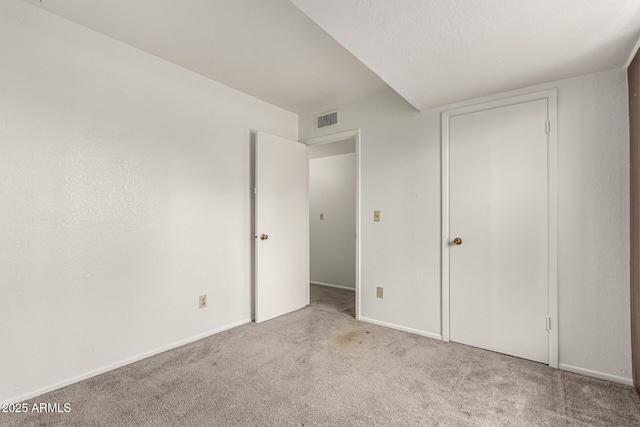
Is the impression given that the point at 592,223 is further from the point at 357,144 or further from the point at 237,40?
the point at 237,40

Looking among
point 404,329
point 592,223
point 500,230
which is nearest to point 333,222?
point 404,329

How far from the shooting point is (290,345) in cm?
262

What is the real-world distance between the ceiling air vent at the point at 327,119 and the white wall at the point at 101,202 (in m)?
1.06

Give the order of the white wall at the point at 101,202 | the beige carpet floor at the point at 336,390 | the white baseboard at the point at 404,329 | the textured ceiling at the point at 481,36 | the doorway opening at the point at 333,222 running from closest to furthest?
the textured ceiling at the point at 481,36
the beige carpet floor at the point at 336,390
the white wall at the point at 101,202
the white baseboard at the point at 404,329
the doorway opening at the point at 333,222

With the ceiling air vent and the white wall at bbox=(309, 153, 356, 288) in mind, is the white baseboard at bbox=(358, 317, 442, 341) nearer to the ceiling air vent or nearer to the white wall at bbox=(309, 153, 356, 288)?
the white wall at bbox=(309, 153, 356, 288)

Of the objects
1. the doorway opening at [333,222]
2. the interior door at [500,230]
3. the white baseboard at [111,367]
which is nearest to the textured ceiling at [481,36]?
the interior door at [500,230]

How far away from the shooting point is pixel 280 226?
11.3 feet

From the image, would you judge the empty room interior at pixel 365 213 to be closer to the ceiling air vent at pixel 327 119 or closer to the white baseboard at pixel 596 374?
the white baseboard at pixel 596 374

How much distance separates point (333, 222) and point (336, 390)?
3.22 meters

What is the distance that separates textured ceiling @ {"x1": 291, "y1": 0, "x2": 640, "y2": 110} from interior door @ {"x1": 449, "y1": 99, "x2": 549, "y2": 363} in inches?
16.2

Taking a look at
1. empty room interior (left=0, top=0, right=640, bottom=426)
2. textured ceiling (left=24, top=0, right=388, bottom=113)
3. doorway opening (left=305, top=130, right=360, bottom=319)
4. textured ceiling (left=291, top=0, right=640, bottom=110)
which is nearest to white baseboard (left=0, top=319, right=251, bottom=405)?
empty room interior (left=0, top=0, right=640, bottom=426)

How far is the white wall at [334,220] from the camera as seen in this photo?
15.7 ft

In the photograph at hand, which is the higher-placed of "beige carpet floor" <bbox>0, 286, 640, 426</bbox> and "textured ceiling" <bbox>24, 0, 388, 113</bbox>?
"textured ceiling" <bbox>24, 0, 388, 113</bbox>

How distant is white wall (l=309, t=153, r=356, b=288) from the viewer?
15.7 feet
